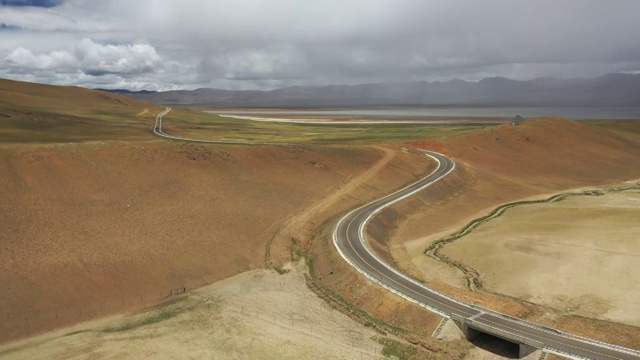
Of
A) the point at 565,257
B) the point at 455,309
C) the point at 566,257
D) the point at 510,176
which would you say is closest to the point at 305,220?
the point at 455,309

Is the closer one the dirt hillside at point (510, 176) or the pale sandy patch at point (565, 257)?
the pale sandy patch at point (565, 257)

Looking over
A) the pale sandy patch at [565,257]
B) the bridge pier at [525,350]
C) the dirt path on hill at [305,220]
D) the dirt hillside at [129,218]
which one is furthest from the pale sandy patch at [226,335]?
the pale sandy patch at [565,257]

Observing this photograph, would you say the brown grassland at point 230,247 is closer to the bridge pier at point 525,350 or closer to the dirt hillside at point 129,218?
the dirt hillside at point 129,218

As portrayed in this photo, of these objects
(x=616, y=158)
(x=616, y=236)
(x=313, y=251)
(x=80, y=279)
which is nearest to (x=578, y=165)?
(x=616, y=158)

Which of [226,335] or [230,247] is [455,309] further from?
[230,247]

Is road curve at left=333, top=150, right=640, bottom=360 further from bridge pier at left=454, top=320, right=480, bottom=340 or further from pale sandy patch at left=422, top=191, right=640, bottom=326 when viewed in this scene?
pale sandy patch at left=422, top=191, right=640, bottom=326
